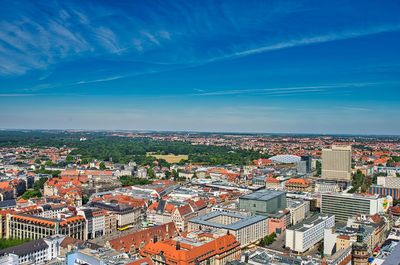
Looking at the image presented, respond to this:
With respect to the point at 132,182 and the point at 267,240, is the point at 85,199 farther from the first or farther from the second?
the point at 267,240

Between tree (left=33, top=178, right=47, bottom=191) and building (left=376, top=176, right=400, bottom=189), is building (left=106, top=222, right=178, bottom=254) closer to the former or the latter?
tree (left=33, top=178, right=47, bottom=191)

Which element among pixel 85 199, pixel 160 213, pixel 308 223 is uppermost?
pixel 308 223

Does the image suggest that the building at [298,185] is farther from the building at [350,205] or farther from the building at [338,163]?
the building at [350,205]

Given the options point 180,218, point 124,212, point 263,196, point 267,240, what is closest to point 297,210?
point 263,196

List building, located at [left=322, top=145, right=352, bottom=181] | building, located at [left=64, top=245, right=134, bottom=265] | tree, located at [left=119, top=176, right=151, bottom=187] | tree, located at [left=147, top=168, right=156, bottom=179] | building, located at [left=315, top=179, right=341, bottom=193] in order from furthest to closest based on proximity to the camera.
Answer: tree, located at [left=147, top=168, right=156, bottom=179] → building, located at [left=322, top=145, right=352, bottom=181] → tree, located at [left=119, top=176, right=151, bottom=187] → building, located at [left=315, top=179, right=341, bottom=193] → building, located at [left=64, top=245, right=134, bottom=265]

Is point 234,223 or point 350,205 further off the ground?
point 350,205

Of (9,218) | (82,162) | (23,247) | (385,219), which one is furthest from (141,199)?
(82,162)

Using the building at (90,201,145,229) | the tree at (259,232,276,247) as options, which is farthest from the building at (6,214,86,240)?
the tree at (259,232,276,247)
